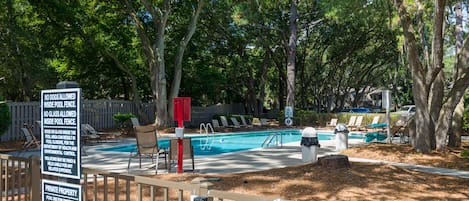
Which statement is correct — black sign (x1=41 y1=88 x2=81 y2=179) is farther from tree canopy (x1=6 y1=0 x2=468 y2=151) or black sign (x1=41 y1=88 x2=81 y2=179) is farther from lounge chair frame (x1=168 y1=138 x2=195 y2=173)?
tree canopy (x1=6 y1=0 x2=468 y2=151)

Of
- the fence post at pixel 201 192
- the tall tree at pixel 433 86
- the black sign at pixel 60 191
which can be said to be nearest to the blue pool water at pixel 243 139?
the tall tree at pixel 433 86

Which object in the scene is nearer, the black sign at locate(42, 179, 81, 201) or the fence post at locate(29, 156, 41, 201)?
the black sign at locate(42, 179, 81, 201)

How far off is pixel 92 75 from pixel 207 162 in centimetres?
1695

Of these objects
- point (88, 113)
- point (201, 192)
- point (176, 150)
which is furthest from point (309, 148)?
point (88, 113)

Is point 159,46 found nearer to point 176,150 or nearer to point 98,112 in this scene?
point 98,112

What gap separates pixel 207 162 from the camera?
946cm

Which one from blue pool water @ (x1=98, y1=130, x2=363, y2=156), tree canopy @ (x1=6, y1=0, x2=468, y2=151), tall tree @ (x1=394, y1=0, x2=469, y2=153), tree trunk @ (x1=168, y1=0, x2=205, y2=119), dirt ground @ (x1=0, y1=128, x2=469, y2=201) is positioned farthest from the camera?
tree trunk @ (x1=168, y1=0, x2=205, y2=119)

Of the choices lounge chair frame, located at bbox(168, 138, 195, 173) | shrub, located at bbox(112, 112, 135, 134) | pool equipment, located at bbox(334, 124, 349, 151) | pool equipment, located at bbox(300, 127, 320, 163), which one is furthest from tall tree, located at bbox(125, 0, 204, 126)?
lounge chair frame, located at bbox(168, 138, 195, 173)

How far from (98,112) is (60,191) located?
57.7 feet

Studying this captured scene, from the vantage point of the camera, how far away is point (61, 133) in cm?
342

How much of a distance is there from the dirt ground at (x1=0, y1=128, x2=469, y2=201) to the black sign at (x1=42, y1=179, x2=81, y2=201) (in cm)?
302

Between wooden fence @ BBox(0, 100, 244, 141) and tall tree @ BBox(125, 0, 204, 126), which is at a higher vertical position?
tall tree @ BBox(125, 0, 204, 126)

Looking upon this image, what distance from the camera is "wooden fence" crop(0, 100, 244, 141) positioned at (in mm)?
15215

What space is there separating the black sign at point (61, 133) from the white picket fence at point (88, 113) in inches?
328
